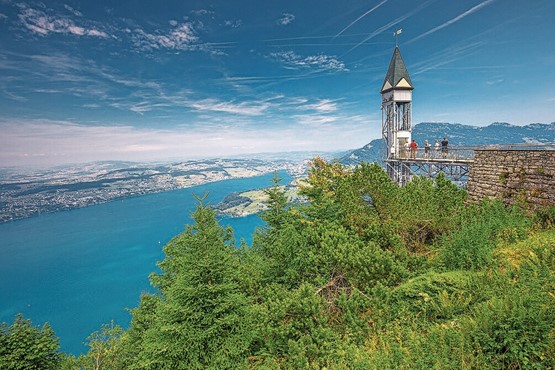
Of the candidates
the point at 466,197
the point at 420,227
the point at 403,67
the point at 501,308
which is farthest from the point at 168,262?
the point at 403,67

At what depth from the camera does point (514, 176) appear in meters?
13.1

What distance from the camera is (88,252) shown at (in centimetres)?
11312

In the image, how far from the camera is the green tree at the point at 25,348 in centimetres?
1664

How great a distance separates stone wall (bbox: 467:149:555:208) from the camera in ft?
38.4

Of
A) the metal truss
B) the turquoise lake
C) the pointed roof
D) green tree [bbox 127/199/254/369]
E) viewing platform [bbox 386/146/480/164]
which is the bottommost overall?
the turquoise lake

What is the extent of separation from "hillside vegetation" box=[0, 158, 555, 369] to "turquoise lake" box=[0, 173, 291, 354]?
25556 mm

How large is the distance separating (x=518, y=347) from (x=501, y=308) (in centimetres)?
70

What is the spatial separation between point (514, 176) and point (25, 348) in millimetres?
29528

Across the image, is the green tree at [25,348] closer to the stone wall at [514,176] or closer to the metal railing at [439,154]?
the stone wall at [514,176]

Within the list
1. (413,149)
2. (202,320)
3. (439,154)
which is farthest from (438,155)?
(202,320)

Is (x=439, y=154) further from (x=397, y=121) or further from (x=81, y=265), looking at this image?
(x=81, y=265)

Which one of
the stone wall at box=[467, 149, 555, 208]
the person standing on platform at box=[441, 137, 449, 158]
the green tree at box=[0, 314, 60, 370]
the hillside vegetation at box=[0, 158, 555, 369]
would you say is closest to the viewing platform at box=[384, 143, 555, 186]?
the person standing on platform at box=[441, 137, 449, 158]

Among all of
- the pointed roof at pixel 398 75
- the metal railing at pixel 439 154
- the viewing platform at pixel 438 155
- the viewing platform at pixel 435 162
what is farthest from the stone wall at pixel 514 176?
the pointed roof at pixel 398 75

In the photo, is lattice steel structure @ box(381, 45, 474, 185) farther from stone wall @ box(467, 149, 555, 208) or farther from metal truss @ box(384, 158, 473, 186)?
stone wall @ box(467, 149, 555, 208)
